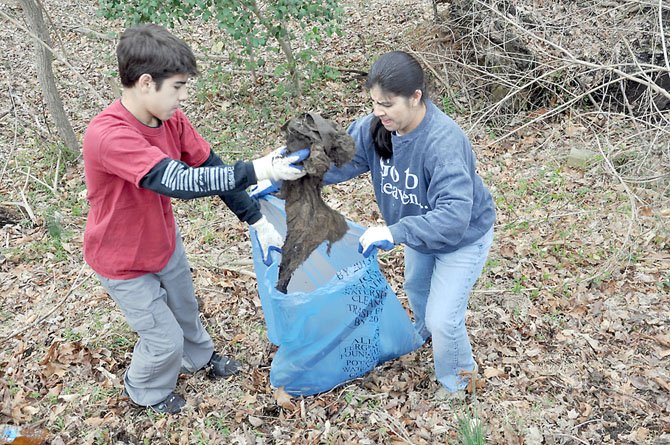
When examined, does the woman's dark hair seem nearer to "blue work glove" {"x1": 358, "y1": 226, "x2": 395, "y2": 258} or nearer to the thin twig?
"blue work glove" {"x1": 358, "y1": 226, "x2": 395, "y2": 258}

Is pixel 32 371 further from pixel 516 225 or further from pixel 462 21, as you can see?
pixel 462 21

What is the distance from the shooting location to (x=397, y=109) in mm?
2209

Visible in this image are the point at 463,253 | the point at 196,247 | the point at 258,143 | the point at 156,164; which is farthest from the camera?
the point at 258,143

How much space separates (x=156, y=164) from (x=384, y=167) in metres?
0.98

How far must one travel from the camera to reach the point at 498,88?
227 inches

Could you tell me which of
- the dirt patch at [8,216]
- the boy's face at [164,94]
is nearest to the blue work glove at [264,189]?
the boy's face at [164,94]

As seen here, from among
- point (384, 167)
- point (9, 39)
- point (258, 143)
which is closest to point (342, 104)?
point (258, 143)

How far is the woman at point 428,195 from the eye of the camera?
7.19 ft

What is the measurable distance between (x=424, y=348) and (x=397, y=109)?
4.83 ft

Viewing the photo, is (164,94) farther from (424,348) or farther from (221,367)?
(424,348)

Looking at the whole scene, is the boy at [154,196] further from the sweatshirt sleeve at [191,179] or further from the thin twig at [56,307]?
the thin twig at [56,307]

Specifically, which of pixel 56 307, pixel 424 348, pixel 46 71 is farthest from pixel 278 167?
pixel 46 71

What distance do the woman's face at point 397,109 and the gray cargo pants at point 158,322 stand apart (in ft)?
3.80

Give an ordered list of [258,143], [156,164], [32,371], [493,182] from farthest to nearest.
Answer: [258,143], [493,182], [32,371], [156,164]
